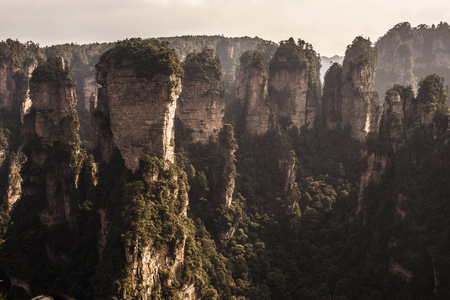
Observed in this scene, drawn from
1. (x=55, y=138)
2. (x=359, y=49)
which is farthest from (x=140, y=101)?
(x=359, y=49)

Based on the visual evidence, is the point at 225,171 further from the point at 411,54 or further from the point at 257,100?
the point at 411,54

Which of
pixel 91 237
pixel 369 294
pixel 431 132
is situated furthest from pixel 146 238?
pixel 431 132

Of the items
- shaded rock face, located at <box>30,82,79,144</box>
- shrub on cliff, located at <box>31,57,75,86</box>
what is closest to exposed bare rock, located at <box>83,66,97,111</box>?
shrub on cliff, located at <box>31,57,75,86</box>

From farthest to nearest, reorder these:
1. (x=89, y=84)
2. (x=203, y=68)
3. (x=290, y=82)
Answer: (x=89, y=84), (x=290, y=82), (x=203, y=68)

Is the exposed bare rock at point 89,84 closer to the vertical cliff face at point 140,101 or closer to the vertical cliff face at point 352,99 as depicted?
the vertical cliff face at point 352,99

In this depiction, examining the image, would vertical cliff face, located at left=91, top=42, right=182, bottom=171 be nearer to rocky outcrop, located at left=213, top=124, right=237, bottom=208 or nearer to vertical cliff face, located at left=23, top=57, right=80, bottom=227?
vertical cliff face, located at left=23, top=57, right=80, bottom=227

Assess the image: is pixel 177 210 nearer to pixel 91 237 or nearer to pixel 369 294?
pixel 91 237
